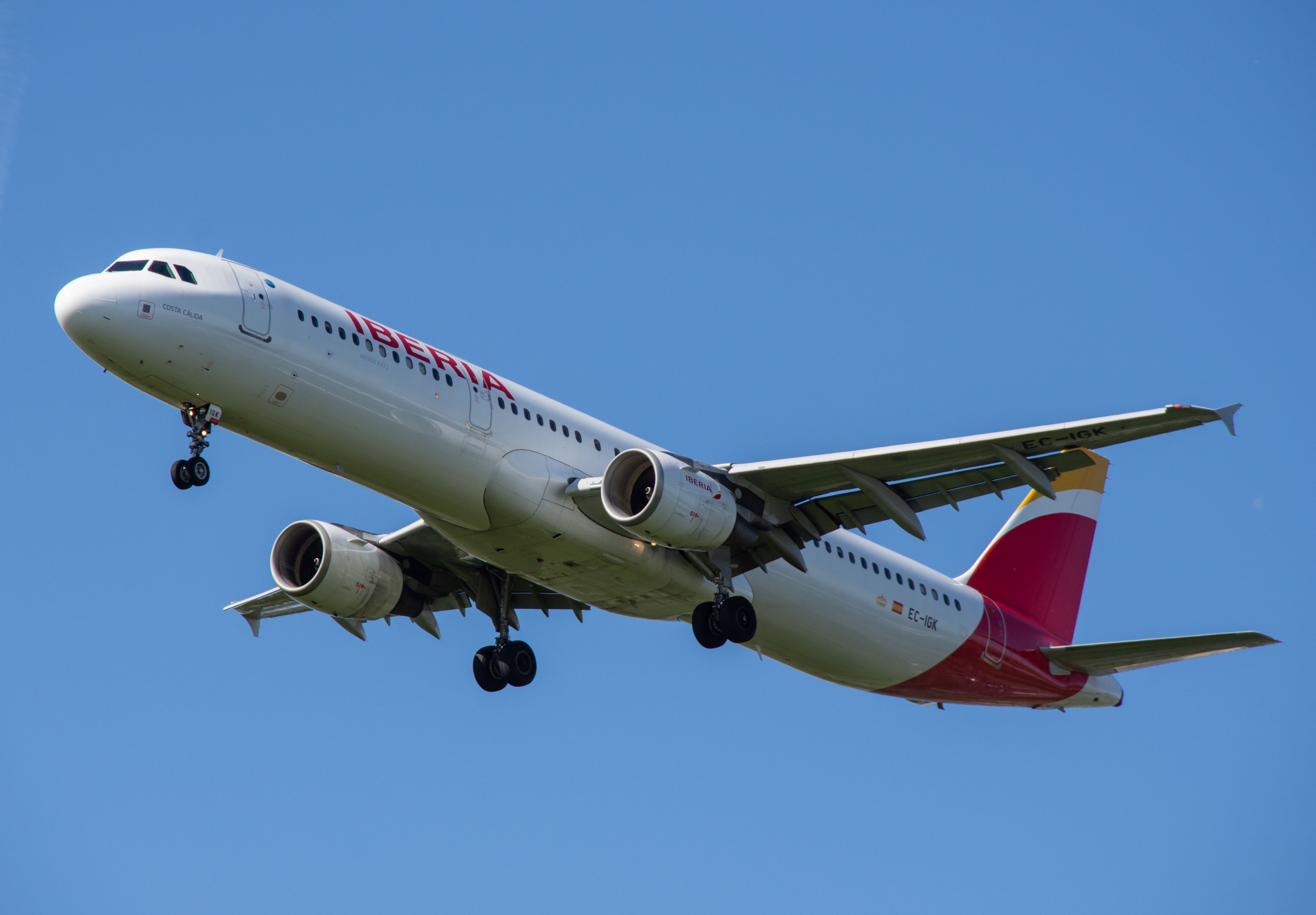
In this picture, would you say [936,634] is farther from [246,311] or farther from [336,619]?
[246,311]

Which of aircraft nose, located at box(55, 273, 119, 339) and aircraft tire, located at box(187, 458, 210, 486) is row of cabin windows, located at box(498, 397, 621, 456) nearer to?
aircraft tire, located at box(187, 458, 210, 486)

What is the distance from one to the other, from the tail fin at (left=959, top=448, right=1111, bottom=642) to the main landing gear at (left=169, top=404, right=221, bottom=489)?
18.4 m

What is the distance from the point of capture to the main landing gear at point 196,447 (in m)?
22.5

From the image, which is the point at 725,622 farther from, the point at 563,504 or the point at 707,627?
the point at 563,504

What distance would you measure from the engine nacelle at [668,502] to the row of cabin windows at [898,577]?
349cm

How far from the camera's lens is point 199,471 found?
2266 centimetres

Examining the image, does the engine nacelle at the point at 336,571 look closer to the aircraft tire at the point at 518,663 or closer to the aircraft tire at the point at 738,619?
the aircraft tire at the point at 518,663

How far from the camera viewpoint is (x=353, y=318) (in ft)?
78.0

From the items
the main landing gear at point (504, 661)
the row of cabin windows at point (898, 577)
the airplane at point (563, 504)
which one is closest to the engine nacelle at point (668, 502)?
the airplane at point (563, 504)

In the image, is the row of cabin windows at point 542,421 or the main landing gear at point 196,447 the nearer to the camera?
the main landing gear at point 196,447

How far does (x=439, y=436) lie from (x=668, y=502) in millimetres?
3959

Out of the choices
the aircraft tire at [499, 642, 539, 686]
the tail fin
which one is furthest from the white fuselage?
the tail fin

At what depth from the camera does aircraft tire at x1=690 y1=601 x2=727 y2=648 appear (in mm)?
26312

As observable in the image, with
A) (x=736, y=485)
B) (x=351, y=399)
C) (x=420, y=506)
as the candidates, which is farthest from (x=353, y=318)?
(x=736, y=485)
